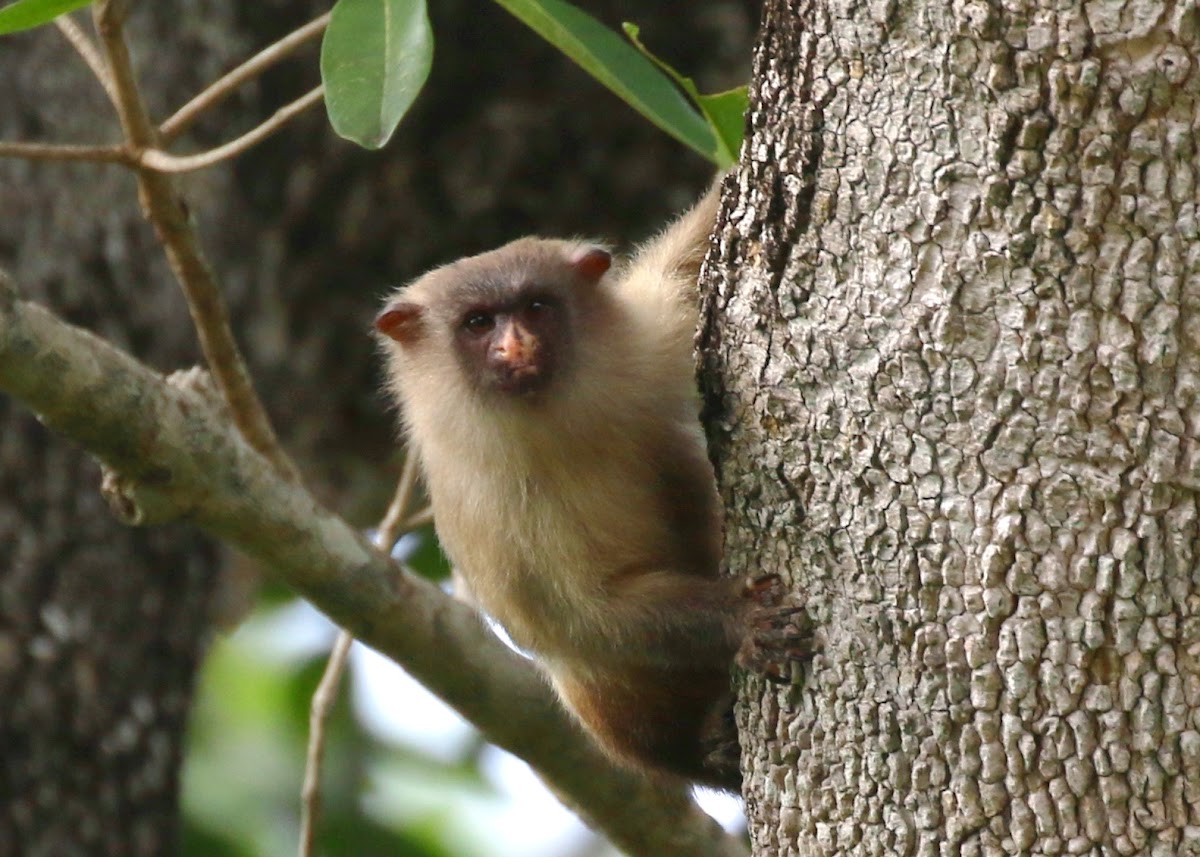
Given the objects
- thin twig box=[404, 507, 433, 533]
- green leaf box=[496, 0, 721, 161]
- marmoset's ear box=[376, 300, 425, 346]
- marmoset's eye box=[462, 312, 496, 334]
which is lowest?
green leaf box=[496, 0, 721, 161]

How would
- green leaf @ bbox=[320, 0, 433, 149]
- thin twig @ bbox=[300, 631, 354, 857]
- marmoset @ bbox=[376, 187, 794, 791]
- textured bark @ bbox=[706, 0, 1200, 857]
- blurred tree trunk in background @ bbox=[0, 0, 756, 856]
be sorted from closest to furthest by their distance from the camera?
1. textured bark @ bbox=[706, 0, 1200, 857]
2. green leaf @ bbox=[320, 0, 433, 149]
3. marmoset @ bbox=[376, 187, 794, 791]
4. thin twig @ bbox=[300, 631, 354, 857]
5. blurred tree trunk in background @ bbox=[0, 0, 756, 856]

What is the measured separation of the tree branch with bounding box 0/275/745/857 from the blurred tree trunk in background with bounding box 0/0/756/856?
1828 mm

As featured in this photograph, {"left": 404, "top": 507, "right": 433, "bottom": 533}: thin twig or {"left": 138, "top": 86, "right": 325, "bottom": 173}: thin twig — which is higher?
{"left": 138, "top": 86, "right": 325, "bottom": 173}: thin twig

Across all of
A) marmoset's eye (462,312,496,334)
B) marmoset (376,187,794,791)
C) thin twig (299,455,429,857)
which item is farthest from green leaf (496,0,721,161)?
thin twig (299,455,429,857)

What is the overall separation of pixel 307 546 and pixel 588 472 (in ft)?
2.18

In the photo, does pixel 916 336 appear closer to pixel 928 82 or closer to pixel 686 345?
pixel 928 82

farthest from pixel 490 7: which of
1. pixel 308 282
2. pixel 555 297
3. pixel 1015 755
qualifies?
pixel 1015 755

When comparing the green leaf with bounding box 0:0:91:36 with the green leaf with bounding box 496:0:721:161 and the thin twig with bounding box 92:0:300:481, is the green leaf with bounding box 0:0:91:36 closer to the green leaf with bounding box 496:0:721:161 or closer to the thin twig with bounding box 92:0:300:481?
the thin twig with bounding box 92:0:300:481

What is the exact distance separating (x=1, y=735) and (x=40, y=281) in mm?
1535

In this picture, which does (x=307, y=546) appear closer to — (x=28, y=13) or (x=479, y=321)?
(x=479, y=321)

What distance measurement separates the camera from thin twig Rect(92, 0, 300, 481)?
11.6 ft

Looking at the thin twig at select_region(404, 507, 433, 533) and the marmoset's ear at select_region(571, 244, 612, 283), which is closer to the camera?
the marmoset's ear at select_region(571, 244, 612, 283)

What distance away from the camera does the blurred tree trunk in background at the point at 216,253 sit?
5398mm

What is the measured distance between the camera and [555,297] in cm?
416
